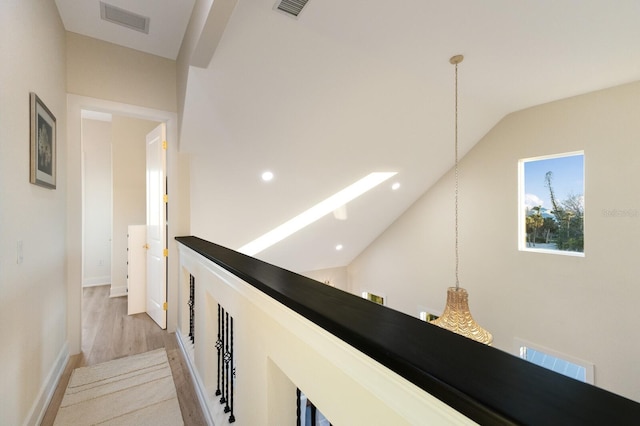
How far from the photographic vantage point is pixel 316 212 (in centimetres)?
489

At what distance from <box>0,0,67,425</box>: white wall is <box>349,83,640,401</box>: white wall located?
511cm

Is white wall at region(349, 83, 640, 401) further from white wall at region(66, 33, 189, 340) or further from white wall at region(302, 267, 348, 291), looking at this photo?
white wall at region(66, 33, 189, 340)

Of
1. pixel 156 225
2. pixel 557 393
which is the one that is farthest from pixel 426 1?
Result: pixel 156 225

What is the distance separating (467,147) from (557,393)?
4.86 meters

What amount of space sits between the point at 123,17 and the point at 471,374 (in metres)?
3.36


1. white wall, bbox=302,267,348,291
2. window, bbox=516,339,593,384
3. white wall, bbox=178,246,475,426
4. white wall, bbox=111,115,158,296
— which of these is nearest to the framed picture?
white wall, bbox=178,246,475,426

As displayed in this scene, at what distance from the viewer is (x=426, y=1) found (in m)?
2.13

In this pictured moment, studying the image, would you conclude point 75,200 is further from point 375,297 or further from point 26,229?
point 375,297

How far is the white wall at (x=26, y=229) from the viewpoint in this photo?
144cm

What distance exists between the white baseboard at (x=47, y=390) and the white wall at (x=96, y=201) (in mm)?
3135

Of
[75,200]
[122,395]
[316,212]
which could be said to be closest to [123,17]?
[75,200]

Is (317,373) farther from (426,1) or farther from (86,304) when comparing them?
(86,304)

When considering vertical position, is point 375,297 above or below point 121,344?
below

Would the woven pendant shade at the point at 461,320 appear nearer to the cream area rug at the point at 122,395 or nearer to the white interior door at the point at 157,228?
the cream area rug at the point at 122,395
